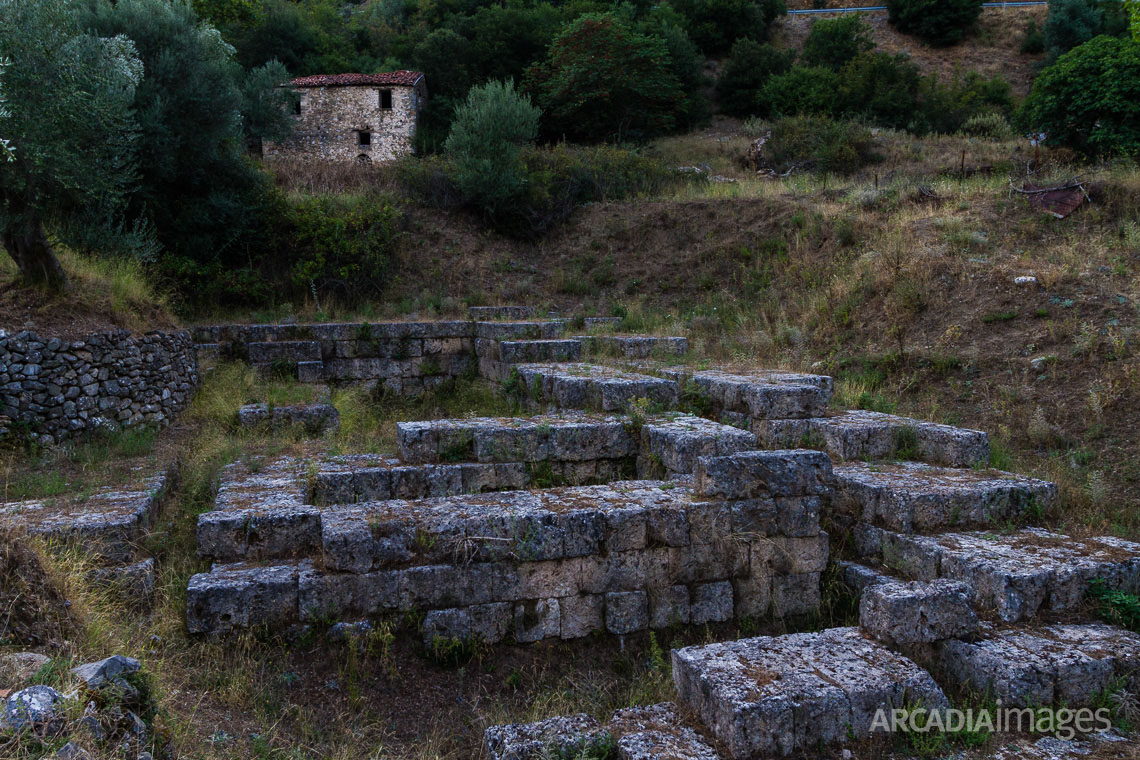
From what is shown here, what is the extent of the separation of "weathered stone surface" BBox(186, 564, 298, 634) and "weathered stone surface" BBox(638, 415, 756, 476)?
9.89 ft

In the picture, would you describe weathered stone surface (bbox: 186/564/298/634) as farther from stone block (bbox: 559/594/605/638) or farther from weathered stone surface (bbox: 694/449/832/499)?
weathered stone surface (bbox: 694/449/832/499)

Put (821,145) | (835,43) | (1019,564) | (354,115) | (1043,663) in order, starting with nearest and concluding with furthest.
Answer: (1043,663)
(1019,564)
(821,145)
(354,115)
(835,43)

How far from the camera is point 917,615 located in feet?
13.5

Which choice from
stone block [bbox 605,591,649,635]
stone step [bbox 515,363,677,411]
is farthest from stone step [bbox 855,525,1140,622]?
stone step [bbox 515,363,677,411]

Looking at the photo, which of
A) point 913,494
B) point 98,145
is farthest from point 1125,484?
point 98,145

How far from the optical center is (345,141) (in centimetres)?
2986

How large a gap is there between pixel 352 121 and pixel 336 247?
15.5 meters

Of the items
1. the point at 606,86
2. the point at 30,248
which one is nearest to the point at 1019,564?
the point at 30,248

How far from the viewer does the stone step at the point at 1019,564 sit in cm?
458

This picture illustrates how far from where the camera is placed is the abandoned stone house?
96.9ft

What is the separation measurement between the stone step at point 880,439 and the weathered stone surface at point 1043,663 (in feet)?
9.14

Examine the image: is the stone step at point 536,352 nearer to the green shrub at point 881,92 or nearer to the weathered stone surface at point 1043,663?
the weathered stone surface at point 1043,663

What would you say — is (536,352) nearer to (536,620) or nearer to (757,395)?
(757,395)

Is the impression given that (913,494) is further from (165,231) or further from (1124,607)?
(165,231)
